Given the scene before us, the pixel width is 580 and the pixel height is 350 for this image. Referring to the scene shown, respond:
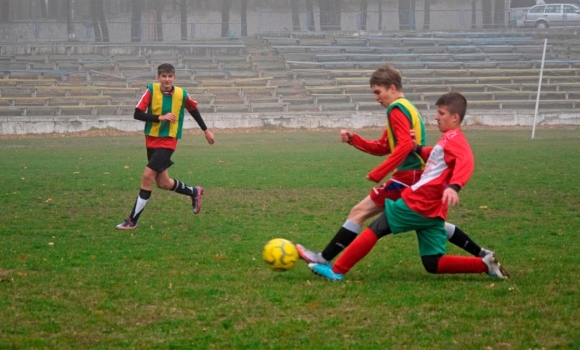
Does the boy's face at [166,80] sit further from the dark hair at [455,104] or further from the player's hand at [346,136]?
the dark hair at [455,104]

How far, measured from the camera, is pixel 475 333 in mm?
4734

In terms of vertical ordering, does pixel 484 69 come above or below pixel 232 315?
above

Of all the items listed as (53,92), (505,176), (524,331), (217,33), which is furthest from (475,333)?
(217,33)

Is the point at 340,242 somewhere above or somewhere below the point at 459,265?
above

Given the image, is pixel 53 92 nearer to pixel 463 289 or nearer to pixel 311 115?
pixel 311 115

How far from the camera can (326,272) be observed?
6227 millimetres

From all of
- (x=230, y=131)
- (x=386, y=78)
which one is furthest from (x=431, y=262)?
(x=230, y=131)

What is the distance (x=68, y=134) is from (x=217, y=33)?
18610mm

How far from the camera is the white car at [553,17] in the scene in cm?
4831

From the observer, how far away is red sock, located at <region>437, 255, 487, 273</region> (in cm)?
609

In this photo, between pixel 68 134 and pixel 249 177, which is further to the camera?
pixel 68 134

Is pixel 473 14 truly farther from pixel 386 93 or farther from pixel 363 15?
pixel 386 93

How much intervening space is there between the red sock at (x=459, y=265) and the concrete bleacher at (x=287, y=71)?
2794 centimetres

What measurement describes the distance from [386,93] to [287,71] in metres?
32.7
